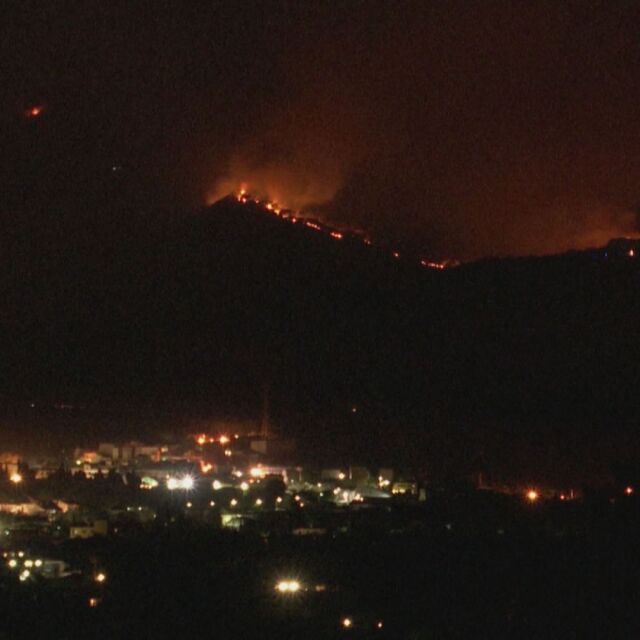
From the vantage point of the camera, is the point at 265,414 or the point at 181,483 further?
the point at 265,414

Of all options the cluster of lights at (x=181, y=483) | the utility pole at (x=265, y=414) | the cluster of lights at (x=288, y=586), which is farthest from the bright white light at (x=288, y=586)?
the utility pole at (x=265, y=414)

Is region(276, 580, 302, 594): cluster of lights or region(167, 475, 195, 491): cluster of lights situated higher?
region(167, 475, 195, 491): cluster of lights

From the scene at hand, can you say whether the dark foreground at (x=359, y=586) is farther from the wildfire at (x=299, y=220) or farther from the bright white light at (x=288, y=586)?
the wildfire at (x=299, y=220)

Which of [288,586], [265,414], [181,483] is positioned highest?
[265,414]

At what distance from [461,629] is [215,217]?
1215cm

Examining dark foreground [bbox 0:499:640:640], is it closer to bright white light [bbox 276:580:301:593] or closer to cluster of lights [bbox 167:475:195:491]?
bright white light [bbox 276:580:301:593]

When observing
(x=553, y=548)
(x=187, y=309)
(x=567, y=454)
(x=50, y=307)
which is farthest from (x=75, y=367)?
(x=553, y=548)

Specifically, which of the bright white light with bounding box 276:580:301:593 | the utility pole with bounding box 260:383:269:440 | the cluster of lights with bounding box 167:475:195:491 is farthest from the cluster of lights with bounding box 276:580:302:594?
the utility pole with bounding box 260:383:269:440

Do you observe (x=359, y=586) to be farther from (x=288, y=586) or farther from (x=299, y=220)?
(x=299, y=220)

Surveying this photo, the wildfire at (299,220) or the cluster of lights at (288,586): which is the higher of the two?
the wildfire at (299,220)

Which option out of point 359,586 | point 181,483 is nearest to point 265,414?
point 181,483

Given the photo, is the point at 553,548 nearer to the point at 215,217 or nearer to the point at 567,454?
the point at 567,454

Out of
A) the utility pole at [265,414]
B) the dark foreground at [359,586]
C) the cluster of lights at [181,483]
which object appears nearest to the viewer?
the dark foreground at [359,586]

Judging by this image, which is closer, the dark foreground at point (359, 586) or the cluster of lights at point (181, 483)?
the dark foreground at point (359, 586)
